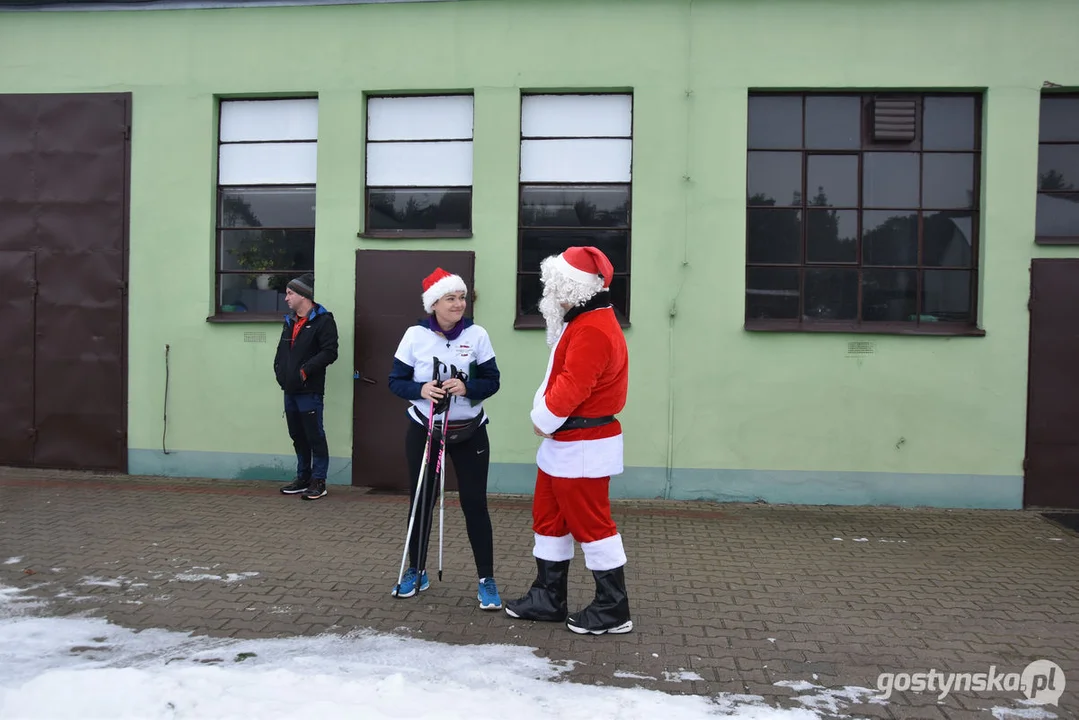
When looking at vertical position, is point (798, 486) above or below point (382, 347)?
below

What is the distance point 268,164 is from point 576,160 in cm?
318

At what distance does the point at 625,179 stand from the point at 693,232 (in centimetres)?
85

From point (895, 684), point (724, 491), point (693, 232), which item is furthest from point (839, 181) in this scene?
point (895, 684)

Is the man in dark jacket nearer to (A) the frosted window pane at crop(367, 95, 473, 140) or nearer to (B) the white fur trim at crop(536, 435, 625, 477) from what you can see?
(A) the frosted window pane at crop(367, 95, 473, 140)

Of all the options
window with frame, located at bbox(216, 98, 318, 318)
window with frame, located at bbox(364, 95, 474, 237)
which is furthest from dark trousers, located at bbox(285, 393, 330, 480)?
window with frame, located at bbox(364, 95, 474, 237)

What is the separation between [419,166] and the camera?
800 centimetres

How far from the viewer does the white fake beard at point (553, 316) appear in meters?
4.32

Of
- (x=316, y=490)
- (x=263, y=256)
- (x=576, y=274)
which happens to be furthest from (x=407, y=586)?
(x=263, y=256)

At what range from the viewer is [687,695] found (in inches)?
138

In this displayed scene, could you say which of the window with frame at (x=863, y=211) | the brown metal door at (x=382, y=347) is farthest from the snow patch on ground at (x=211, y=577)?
the window with frame at (x=863, y=211)

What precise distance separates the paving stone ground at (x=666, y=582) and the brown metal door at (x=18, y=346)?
1.37 m

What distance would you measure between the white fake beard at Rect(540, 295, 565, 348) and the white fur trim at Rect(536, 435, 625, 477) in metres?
0.56

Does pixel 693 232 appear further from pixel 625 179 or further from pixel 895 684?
pixel 895 684
